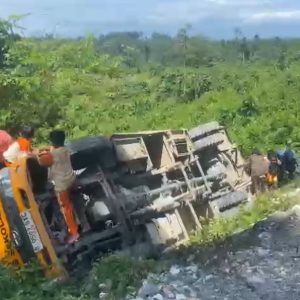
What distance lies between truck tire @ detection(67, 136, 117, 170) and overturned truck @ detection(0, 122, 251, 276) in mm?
11

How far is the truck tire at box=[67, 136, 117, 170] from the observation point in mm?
7625

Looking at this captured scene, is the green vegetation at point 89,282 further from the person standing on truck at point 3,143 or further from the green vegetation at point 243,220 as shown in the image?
the person standing on truck at point 3,143

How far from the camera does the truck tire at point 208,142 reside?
963 cm

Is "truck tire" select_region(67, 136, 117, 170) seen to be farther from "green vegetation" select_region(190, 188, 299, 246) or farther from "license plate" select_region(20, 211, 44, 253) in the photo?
"green vegetation" select_region(190, 188, 299, 246)

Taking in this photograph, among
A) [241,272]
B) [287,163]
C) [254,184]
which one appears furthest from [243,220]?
[287,163]

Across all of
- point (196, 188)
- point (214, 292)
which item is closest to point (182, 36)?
point (196, 188)

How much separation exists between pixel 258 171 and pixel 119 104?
14695 millimetres

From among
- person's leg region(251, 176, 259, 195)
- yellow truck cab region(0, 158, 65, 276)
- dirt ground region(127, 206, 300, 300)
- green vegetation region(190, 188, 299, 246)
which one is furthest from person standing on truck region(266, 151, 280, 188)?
yellow truck cab region(0, 158, 65, 276)

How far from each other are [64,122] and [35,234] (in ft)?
42.1

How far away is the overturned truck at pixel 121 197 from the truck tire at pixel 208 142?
16 mm

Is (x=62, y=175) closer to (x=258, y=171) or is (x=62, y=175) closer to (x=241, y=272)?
(x=241, y=272)

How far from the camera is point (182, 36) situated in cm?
4338

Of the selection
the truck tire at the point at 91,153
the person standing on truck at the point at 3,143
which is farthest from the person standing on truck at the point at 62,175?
the person standing on truck at the point at 3,143

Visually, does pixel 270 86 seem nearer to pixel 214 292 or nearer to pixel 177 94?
pixel 177 94
